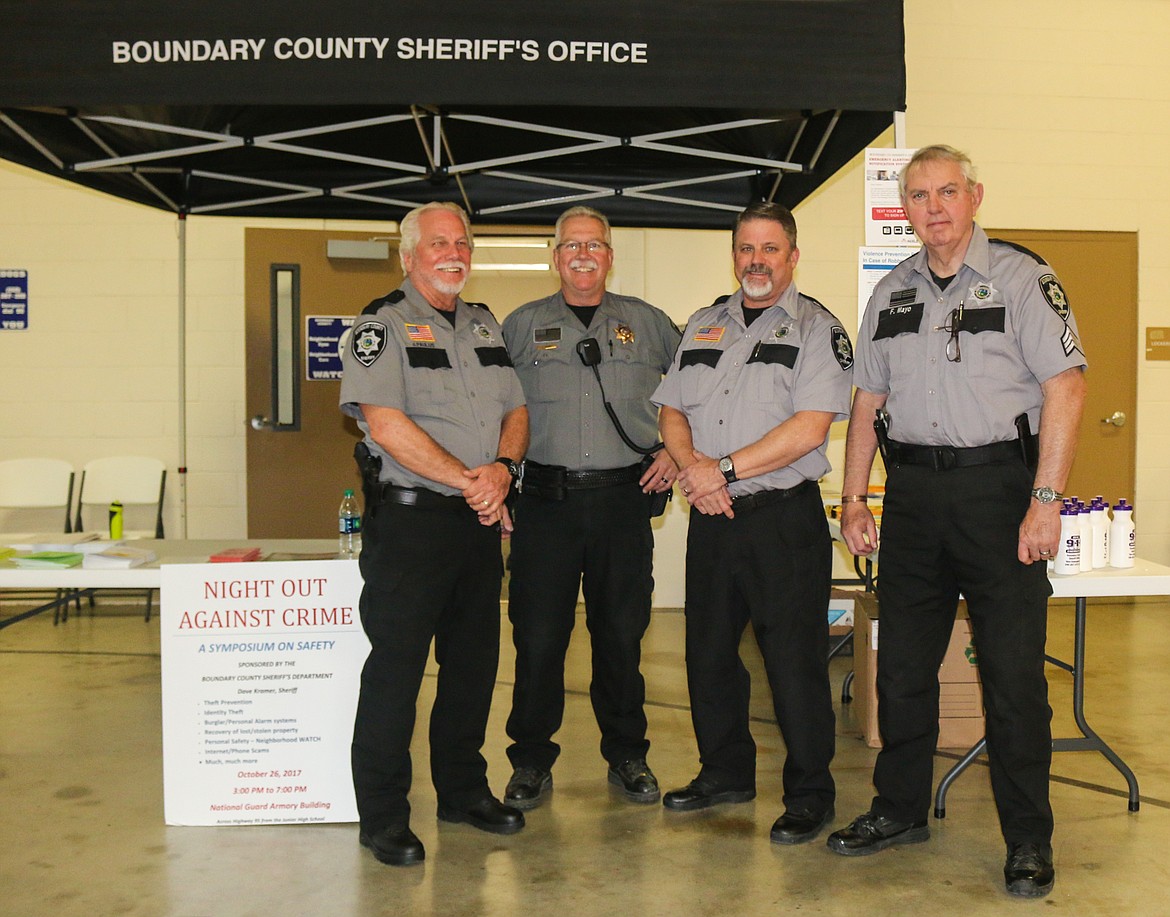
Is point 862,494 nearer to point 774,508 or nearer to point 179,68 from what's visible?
point 774,508

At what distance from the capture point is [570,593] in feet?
10.9

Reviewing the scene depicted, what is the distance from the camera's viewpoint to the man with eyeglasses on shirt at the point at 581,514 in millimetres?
3309

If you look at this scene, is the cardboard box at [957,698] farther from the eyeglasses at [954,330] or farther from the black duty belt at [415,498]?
the black duty belt at [415,498]

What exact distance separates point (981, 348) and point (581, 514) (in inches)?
49.0

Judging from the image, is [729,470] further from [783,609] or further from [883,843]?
[883,843]

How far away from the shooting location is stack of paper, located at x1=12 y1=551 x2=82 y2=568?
3.49m

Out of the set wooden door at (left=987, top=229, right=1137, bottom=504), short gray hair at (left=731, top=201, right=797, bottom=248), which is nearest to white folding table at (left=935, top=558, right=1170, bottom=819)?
short gray hair at (left=731, top=201, right=797, bottom=248)

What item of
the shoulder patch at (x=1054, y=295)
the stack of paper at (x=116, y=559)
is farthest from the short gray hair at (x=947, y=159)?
Answer: the stack of paper at (x=116, y=559)

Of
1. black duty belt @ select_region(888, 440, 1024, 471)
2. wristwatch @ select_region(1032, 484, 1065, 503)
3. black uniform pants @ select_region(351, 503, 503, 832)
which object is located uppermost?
black duty belt @ select_region(888, 440, 1024, 471)

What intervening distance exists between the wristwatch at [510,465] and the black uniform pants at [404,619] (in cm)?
17

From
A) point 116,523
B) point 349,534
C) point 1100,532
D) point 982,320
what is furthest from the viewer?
point 116,523

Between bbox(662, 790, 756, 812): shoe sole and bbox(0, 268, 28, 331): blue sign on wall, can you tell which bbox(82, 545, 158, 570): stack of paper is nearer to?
bbox(662, 790, 756, 812): shoe sole

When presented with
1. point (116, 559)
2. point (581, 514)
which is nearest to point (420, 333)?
point (581, 514)

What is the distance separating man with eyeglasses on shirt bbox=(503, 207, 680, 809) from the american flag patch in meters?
0.50
